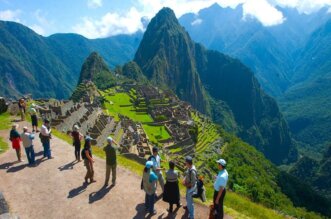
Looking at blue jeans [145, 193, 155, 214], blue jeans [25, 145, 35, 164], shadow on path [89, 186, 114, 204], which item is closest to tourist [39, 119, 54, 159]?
blue jeans [25, 145, 35, 164]

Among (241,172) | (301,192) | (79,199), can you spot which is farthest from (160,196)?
(301,192)

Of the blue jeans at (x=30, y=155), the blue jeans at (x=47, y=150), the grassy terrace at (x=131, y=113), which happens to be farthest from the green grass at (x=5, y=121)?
the grassy terrace at (x=131, y=113)

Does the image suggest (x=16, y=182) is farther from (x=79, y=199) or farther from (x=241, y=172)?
(x=241, y=172)

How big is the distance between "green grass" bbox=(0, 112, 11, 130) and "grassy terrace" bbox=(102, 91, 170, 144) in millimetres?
44863

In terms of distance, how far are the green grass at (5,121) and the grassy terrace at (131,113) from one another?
4486cm

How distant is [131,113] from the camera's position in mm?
112000

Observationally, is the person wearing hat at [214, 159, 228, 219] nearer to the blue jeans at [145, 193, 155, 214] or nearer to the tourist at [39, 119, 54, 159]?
the blue jeans at [145, 193, 155, 214]

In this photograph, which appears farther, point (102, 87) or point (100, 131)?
point (102, 87)

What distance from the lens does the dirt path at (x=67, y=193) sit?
17406 millimetres

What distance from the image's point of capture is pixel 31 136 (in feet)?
73.2

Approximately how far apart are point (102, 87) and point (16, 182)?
14411cm

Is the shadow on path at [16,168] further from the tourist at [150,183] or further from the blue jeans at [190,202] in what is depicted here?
the blue jeans at [190,202]

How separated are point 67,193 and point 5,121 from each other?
726 inches

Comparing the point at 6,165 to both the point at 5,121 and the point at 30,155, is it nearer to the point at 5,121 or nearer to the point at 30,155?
the point at 30,155
